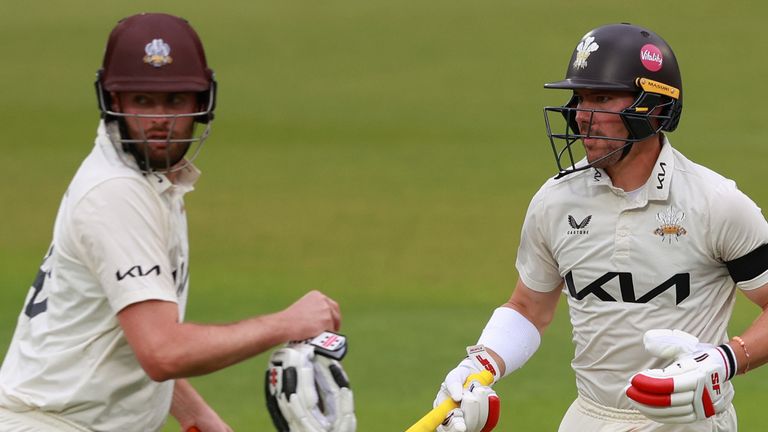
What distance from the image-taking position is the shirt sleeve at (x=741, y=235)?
195 inches

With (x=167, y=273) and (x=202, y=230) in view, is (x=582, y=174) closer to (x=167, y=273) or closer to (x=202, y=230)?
(x=167, y=273)

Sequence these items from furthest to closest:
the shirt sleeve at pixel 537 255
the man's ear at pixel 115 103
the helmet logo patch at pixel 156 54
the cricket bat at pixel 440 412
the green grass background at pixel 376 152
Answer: the green grass background at pixel 376 152 < the shirt sleeve at pixel 537 255 < the cricket bat at pixel 440 412 < the man's ear at pixel 115 103 < the helmet logo patch at pixel 156 54

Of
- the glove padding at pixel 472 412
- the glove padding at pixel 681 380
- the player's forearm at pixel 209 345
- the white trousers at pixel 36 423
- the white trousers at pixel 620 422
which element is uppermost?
the player's forearm at pixel 209 345

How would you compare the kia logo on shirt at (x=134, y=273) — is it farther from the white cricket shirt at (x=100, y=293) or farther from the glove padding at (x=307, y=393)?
the glove padding at (x=307, y=393)

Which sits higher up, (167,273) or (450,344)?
(167,273)

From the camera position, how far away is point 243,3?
78.3 feet

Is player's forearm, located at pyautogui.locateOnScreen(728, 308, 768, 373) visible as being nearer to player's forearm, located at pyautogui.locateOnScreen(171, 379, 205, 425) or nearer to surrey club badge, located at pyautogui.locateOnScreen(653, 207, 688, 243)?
surrey club badge, located at pyautogui.locateOnScreen(653, 207, 688, 243)

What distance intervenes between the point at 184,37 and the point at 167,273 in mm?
757

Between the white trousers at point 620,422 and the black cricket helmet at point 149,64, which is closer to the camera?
the black cricket helmet at point 149,64

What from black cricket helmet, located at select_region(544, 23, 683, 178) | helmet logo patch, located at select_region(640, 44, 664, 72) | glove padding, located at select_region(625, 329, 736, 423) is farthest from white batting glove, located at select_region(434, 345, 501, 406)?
helmet logo patch, located at select_region(640, 44, 664, 72)

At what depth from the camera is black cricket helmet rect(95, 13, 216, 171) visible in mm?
4324

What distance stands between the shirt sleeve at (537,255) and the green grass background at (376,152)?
126 inches

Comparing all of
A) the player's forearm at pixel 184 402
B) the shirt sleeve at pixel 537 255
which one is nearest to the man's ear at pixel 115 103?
the player's forearm at pixel 184 402

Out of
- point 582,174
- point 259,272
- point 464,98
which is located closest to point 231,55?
point 464,98
